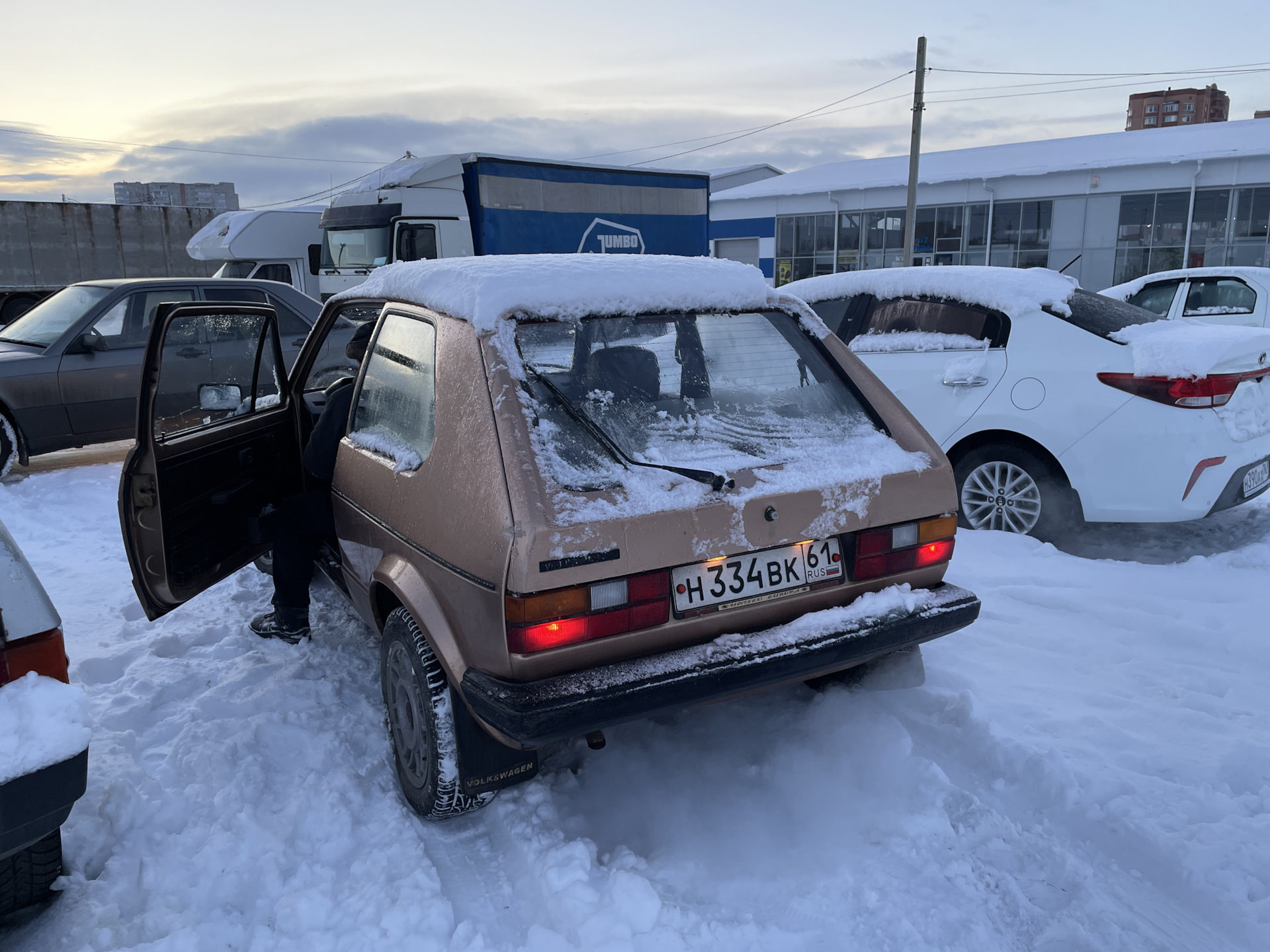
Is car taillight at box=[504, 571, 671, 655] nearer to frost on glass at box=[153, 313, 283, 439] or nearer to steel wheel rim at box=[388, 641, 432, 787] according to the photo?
steel wheel rim at box=[388, 641, 432, 787]

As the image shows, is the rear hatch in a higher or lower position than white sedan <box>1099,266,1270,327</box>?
lower

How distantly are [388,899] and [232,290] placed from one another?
696 cm

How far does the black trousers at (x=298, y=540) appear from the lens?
3.52 meters

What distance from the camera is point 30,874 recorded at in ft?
7.27

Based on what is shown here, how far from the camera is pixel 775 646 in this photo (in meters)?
2.38

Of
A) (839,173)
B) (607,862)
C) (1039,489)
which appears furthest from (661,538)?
(839,173)

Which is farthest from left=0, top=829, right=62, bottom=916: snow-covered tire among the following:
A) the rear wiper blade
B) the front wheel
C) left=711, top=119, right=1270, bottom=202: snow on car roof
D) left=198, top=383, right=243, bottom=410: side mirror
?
left=711, top=119, right=1270, bottom=202: snow on car roof

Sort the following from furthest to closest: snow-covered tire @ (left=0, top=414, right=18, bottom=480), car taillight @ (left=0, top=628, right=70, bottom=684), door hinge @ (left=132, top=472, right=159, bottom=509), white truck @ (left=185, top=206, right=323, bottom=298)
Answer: white truck @ (left=185, top=206, right=323, bottom=298)
snow-covered tire @ (left=0, top=414, right=18, bottom=480)
door hinge @ (left=132, top=472, right=159, bottom=509)
car taillight @ (left=0, top=628, right=70, bottom=684)

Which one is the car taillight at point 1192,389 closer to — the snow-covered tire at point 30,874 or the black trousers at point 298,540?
the black trousers at point 298,540

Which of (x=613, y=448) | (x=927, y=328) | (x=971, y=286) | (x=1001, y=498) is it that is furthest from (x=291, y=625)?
(x=971, y=286)

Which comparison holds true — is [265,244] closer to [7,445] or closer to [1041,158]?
[7,445]

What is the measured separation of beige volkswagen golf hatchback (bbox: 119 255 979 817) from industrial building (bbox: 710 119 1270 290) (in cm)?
1857

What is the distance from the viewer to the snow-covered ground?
217cm

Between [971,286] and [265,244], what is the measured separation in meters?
16.1
